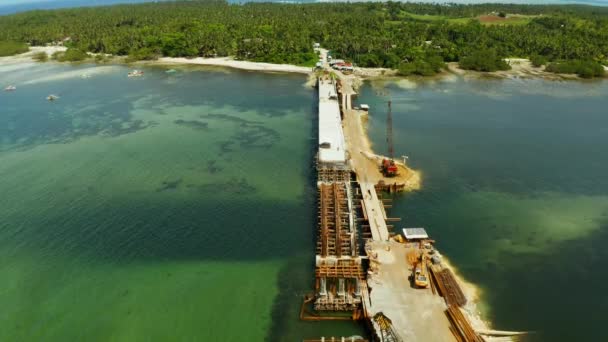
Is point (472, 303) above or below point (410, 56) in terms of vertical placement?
below

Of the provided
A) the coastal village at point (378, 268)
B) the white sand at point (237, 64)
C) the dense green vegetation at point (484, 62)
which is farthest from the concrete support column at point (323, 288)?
the dense green vegetation at point (484, 62)

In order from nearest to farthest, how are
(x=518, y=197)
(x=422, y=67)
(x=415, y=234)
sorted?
(x=415, y=234) → (x=518, y=197) → (x=422, y=67)

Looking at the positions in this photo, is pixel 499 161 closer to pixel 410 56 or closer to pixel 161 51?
pixel 410 56

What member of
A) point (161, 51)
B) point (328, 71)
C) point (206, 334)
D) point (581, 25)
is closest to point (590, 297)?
point (206, 334)

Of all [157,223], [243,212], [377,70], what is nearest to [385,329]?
[243,212]

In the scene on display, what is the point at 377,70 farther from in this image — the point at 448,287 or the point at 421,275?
the point at 448,287

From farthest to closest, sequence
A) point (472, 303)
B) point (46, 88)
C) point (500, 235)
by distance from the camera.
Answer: point (46, 88) < point (500, 235) < point (472, 303)

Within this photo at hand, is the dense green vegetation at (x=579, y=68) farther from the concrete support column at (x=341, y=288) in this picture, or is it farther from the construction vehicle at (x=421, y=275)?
the concrete support column at (x=341, y=288)
